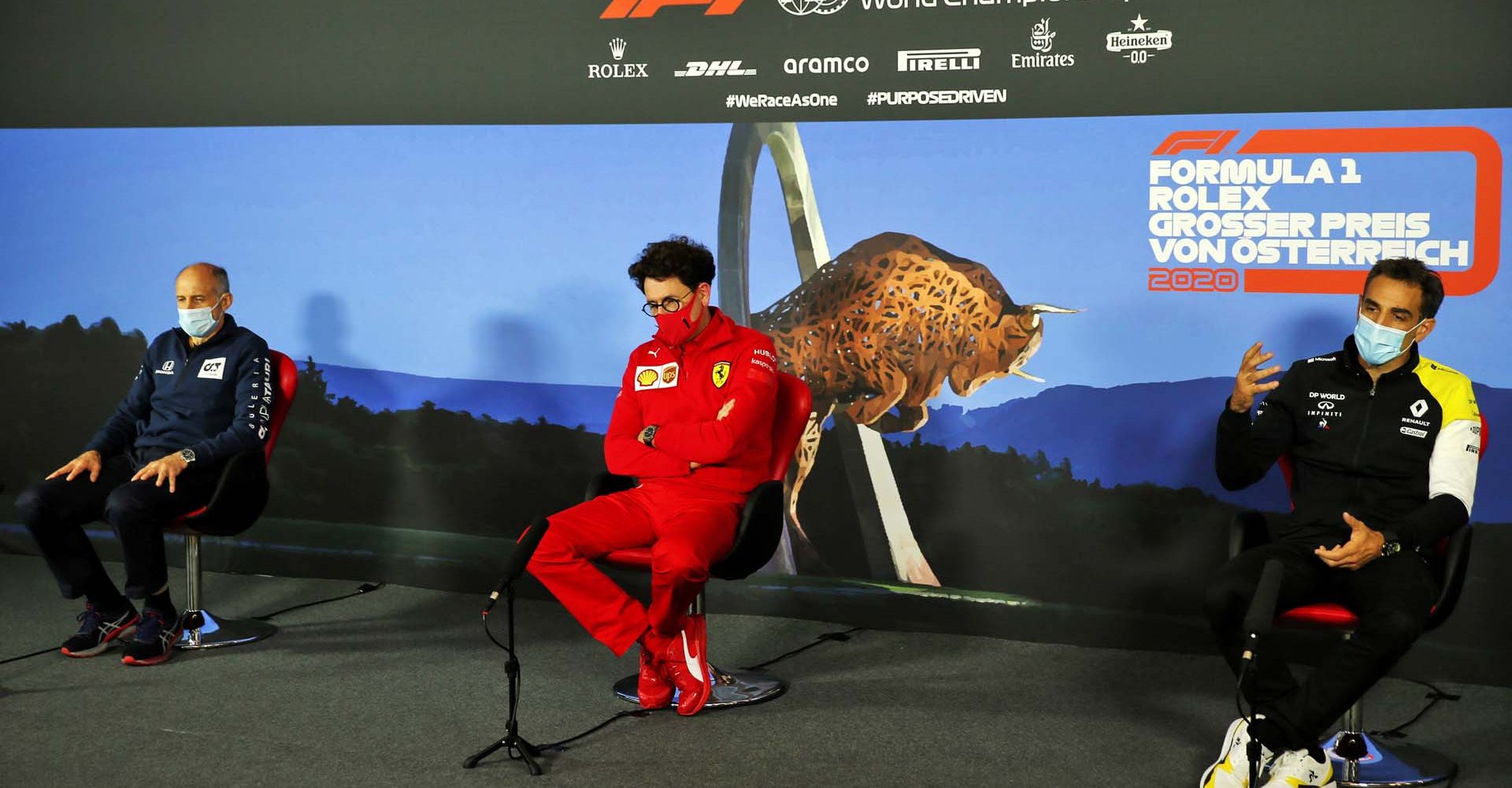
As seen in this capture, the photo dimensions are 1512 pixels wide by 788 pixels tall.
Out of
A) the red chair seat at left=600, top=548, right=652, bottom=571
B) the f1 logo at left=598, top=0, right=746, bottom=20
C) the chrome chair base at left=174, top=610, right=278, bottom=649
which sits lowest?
the chrome chair base at left=174, top=610, right=278, bottom=649

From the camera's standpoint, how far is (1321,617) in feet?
10.7

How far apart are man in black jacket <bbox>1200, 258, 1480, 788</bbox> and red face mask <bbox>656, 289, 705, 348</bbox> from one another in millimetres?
1378

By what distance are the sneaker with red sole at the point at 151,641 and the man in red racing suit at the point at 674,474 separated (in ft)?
4.38

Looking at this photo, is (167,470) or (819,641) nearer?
(167,470)

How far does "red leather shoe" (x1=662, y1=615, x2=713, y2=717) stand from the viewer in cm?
383

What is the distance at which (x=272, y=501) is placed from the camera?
543 centimetres

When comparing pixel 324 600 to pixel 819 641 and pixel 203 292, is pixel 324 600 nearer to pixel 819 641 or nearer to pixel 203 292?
pixel 203 292

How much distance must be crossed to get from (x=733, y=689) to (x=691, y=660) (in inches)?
8.0

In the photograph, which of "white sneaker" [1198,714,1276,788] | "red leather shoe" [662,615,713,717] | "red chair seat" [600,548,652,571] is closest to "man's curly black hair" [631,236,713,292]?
"red chair seat" [600,548,652,571]

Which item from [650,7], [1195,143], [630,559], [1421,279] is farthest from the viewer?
[650,7]

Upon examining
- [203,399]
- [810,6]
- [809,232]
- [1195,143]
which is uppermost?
[810,6]

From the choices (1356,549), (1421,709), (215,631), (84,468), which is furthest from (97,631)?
(1421,709)

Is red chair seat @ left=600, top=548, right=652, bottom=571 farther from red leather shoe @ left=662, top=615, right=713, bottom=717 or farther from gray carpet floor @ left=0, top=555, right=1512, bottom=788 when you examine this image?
gray carpet floor @ left=0, top=555, right=1512, bottom=788

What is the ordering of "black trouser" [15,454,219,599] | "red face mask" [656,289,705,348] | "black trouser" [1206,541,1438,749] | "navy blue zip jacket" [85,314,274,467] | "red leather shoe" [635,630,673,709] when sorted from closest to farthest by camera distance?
"black trouser" [1206,541,1438,749] < "red leather shoe" [635,630,673,709] < "red face mask" [656,289,705,348] < "black trouser" [15,454,219,599] < "navy blue zip jacket" [85,314,274,467]
